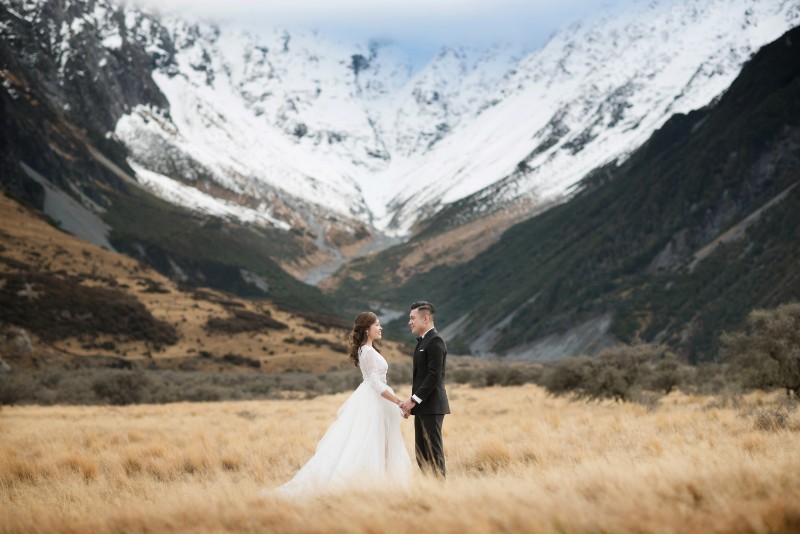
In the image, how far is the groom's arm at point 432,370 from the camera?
8.13 metres

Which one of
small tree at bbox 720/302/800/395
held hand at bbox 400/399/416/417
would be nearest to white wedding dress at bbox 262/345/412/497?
held hand at bbox 400/399/416/417

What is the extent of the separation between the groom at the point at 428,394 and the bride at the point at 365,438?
0.84ft

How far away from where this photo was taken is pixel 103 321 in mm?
69312

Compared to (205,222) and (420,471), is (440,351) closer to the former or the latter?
(420,471)

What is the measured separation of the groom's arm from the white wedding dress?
375mm

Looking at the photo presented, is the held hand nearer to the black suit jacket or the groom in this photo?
the groom

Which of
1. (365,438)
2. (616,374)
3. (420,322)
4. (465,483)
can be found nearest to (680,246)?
(616,374)

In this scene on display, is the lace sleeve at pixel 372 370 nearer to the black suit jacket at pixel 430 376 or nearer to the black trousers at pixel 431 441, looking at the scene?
the black suit jacket at pixel 430 376

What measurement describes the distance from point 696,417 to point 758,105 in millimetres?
111940

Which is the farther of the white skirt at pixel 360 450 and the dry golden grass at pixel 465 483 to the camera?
the white skirt at pixel 360 450

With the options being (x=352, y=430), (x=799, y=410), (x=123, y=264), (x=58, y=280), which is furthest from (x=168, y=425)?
(x=123, y=264)

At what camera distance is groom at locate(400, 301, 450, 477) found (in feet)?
26.8

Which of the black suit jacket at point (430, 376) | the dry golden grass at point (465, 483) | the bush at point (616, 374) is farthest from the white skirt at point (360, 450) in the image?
the bush at point (616, 374)

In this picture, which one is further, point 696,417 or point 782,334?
point 782,334
